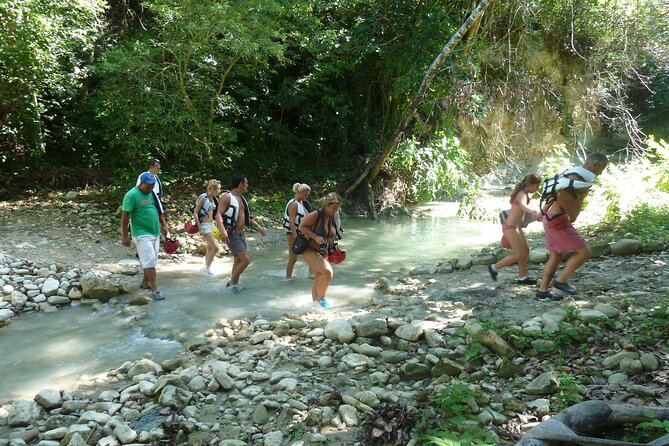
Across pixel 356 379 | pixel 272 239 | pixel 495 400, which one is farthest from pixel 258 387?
pixel 272 239

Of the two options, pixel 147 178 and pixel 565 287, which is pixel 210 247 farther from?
pixel 565 287

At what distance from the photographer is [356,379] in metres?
4.51

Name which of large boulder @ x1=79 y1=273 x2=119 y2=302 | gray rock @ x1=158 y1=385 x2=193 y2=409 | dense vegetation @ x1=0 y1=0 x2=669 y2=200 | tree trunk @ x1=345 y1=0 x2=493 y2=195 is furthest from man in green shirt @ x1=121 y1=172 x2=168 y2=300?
tree trunk @ x1=345 y1=0 x2=493 y2=195

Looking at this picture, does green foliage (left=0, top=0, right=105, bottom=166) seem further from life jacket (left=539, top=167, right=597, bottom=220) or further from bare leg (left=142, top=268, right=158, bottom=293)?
life jacket (left=539, top=167, right=597, bottom=220)

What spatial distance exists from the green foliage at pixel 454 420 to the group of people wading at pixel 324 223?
117 inches

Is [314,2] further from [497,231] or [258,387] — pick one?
[258,387]

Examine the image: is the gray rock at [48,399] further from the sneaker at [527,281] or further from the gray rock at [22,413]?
the sneaker at [527,281]

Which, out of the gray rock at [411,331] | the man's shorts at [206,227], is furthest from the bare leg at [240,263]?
the gray rock at [411,331]

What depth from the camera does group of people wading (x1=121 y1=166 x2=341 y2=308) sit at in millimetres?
6508

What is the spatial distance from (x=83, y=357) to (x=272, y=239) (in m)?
→ 6.22

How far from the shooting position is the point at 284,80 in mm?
14578

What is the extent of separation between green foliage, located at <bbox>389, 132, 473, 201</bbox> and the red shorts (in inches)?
330

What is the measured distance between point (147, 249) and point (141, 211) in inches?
20.6

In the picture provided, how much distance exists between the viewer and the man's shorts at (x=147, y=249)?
7.28 meters
